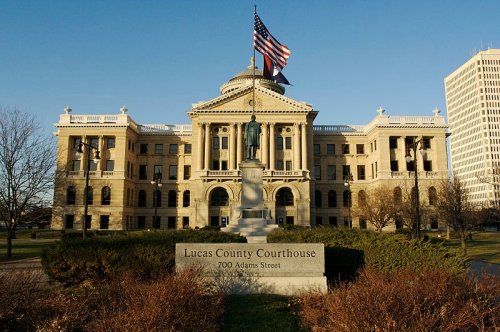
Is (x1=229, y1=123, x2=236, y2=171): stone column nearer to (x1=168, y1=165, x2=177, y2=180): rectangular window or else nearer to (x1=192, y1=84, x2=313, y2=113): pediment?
(x1=192, y1=84, x2=313, y2=113): pediment

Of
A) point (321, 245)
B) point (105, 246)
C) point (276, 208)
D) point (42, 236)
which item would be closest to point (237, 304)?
point (321, 245)

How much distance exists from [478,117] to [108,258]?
168862mm

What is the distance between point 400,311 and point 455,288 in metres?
2.54

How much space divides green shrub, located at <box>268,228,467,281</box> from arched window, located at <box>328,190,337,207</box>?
56.3 m

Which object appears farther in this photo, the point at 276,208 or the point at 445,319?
the point at 276,208

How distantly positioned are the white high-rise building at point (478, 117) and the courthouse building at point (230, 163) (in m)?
90.4

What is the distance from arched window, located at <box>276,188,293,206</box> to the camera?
62375 millimetres

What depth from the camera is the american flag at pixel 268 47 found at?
30422mm

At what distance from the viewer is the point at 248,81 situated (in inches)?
3041

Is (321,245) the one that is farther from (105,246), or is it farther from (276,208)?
(276,208)

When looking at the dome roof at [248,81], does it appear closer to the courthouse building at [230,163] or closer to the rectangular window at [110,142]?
the courthouse building at [230,163]

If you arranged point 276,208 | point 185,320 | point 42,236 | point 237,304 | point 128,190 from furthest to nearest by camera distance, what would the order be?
point 128,190
point 276,208
point 42,236
point 237,304
point 185,320

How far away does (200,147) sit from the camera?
6325 cm

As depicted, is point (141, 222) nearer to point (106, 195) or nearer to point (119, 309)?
point (106, 195)
